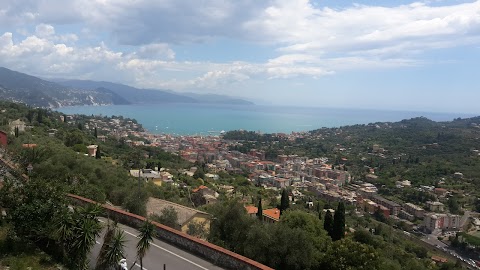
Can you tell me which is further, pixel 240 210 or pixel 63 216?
pixel 240 210

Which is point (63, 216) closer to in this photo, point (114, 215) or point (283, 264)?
point (114, 215)

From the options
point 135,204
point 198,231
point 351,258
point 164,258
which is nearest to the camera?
point 164,258

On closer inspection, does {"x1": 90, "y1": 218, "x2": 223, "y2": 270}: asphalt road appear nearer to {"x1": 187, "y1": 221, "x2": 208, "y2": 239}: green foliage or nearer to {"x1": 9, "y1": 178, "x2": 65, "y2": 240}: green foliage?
{"x1": 9, "y1": 178, "x2": 65, "y2": 240}: green foliage

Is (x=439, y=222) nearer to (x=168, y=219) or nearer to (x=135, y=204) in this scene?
(x=168, y=219)

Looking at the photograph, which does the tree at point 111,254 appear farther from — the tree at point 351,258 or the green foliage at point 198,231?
the tree at point 351,258

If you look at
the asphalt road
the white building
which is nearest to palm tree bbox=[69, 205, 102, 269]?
the asphalt road

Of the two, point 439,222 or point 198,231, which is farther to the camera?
point 439,222

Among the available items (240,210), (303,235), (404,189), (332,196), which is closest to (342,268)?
(303,235)

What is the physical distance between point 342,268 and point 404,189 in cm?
5823

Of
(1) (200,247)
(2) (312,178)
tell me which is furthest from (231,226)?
(2) (312,178)

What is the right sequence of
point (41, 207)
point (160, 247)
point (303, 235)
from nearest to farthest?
point (41, 207) < point (160, 247) < point (303, 235)

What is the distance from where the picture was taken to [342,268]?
36.6 ft

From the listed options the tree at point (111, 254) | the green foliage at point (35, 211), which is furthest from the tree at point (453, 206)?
the green foliage at point (35, 211)

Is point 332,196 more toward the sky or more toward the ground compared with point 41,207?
more toward the ground
